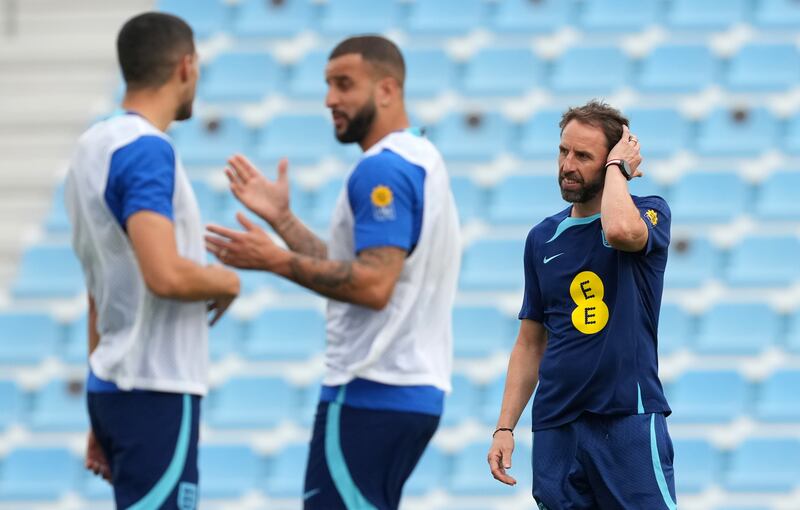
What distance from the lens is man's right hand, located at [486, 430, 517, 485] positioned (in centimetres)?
334

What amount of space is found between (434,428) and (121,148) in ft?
3.65

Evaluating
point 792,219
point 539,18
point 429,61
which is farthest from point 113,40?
point 792,219

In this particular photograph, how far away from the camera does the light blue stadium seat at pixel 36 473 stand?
313 inches

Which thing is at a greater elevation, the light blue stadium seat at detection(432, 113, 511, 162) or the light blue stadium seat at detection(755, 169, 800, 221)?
the light blue stadium seat at detection(432, 113, 511, 162)

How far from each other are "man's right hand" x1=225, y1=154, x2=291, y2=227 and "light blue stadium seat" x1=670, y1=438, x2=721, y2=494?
14.7ft

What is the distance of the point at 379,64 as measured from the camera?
143 inches

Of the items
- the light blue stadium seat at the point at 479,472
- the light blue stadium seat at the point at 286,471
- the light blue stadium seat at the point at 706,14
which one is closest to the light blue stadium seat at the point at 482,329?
the light blue stadium seat at the point at 479,472

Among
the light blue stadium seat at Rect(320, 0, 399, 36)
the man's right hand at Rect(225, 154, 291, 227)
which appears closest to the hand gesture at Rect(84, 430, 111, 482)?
the man's right hand at Rect(225, 154, 291, 227)

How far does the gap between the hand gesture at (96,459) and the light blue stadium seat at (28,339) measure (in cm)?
529

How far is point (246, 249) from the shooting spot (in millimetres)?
3285

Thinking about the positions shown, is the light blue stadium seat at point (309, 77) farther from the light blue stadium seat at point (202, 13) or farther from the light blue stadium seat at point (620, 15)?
the light blue stadium seat at point (620, 15)

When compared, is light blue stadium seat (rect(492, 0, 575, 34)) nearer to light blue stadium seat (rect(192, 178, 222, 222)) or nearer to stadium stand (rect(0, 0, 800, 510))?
stadium stand (rect(0, 0, 800, 510))

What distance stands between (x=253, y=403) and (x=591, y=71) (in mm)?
3457

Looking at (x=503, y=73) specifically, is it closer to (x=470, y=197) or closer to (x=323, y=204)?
(x=470, y=197)
